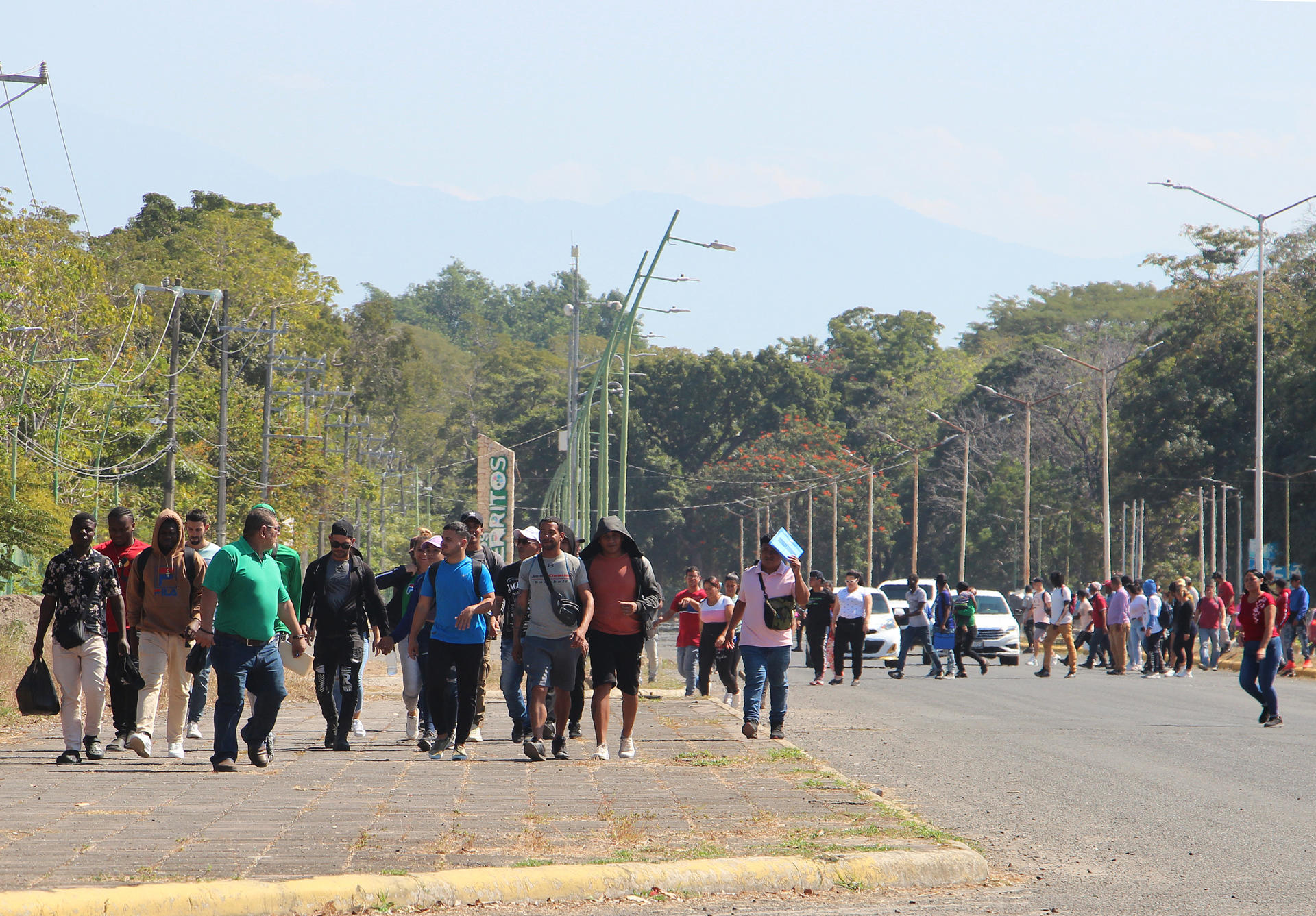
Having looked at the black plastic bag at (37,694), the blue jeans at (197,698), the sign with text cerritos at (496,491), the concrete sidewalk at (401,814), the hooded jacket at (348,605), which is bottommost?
the concrete sidewalk at (401,814)

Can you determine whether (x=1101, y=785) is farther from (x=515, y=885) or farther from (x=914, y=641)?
(x=914, y=641)

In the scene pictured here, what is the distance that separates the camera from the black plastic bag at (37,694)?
10.9m

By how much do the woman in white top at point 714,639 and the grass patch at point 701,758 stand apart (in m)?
5.69

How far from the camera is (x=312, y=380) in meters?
75.0

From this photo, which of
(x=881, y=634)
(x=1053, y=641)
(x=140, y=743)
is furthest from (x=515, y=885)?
(x=881, y=634)

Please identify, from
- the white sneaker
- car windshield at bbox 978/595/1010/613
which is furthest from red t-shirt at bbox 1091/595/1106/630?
the white sneaker

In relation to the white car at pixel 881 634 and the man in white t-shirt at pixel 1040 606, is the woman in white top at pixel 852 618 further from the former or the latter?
the white car at pixel 881 634

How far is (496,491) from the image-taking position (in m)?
40.4

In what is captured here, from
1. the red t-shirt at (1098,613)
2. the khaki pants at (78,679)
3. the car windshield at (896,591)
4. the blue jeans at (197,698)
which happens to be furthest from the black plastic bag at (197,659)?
the car windshield at (896,591)

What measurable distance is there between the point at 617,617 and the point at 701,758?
131 cm

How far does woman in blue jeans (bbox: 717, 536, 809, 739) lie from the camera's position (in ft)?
45.9

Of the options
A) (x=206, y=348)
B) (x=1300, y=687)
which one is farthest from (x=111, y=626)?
(x=206, y=348)

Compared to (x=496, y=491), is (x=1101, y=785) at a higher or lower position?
lower

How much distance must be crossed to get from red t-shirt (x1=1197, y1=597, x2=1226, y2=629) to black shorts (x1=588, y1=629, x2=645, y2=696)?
19.6 metres
